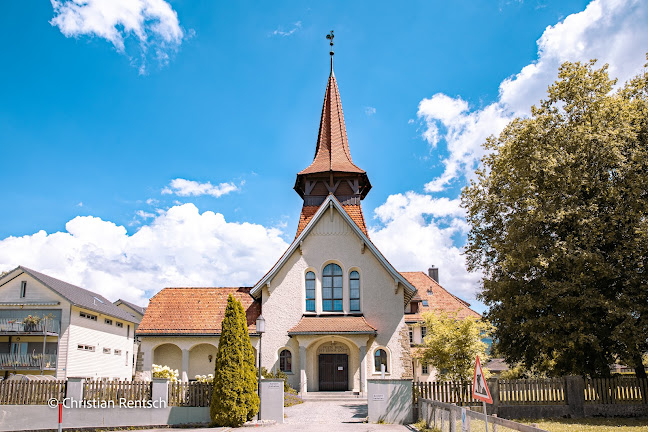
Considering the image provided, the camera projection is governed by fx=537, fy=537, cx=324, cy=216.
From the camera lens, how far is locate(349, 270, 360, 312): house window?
27.2 meters

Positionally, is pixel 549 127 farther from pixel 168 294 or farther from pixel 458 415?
pixel 168 294

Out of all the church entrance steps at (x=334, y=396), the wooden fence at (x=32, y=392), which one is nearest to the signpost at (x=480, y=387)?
the wooden fence at (x=32, y=392)

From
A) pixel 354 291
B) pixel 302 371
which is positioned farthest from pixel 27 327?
pixel 354 291

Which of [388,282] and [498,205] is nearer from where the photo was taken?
[498,205]

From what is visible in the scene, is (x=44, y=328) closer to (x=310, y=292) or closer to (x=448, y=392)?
(x=310, y=292)

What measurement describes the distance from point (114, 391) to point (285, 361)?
1113 centimetres

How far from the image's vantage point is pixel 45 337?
31.3m

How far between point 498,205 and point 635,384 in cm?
834

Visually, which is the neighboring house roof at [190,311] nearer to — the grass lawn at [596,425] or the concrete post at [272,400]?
the concrete post at [272,400]

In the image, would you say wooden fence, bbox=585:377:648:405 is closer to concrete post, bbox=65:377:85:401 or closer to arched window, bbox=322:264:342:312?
arched window, bbox=322:264:342:312

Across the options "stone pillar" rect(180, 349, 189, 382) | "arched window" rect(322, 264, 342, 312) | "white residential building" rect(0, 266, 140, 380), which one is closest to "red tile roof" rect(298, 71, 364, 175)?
"arched window" rect(322, 264, 342, 312)

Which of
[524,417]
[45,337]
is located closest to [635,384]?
[524,417]

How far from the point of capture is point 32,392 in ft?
54.2

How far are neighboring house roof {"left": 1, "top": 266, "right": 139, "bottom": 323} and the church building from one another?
8025mm
